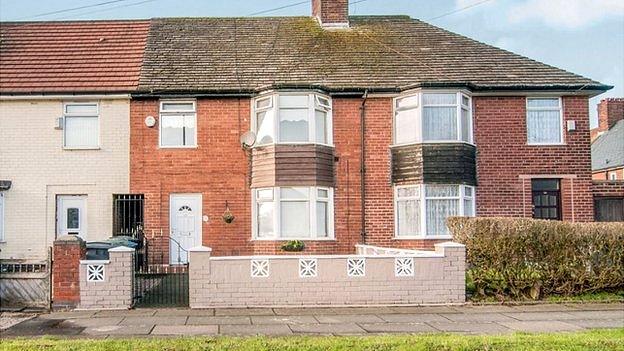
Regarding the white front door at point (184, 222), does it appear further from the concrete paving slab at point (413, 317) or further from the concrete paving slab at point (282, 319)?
the concrete paving slab at point (413, 317)

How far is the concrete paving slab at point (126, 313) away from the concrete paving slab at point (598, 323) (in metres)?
7.44

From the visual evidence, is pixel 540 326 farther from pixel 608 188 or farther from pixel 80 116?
pixel 80 116

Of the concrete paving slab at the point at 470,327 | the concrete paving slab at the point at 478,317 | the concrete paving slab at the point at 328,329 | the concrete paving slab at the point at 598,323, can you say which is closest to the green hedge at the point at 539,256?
the concrete paving slab at the point at 478,317

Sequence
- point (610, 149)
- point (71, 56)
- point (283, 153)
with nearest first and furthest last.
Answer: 1. point (283, 153)
2. point (71, 56)
3. point (610, 149)

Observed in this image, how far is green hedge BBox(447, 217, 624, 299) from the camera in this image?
13031mm

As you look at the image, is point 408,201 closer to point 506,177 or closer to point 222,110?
point 506,177

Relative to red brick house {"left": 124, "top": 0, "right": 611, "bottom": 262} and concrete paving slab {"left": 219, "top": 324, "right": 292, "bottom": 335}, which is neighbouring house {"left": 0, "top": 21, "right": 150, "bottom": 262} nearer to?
red brick house {"left": 124, "top": 0, "right": 611, "bottom": 262}

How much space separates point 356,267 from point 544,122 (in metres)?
9.83

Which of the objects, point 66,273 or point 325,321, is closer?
point 325,321

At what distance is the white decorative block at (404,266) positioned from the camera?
510 inches

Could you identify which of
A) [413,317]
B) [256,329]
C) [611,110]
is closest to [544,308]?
[413,317]

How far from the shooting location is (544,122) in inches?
776

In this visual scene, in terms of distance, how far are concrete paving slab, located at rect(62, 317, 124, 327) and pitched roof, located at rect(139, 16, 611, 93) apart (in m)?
9.00

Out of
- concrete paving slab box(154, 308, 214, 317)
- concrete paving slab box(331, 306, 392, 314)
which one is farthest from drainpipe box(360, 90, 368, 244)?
concrete paving slab box(154, 308, 214, 317)
